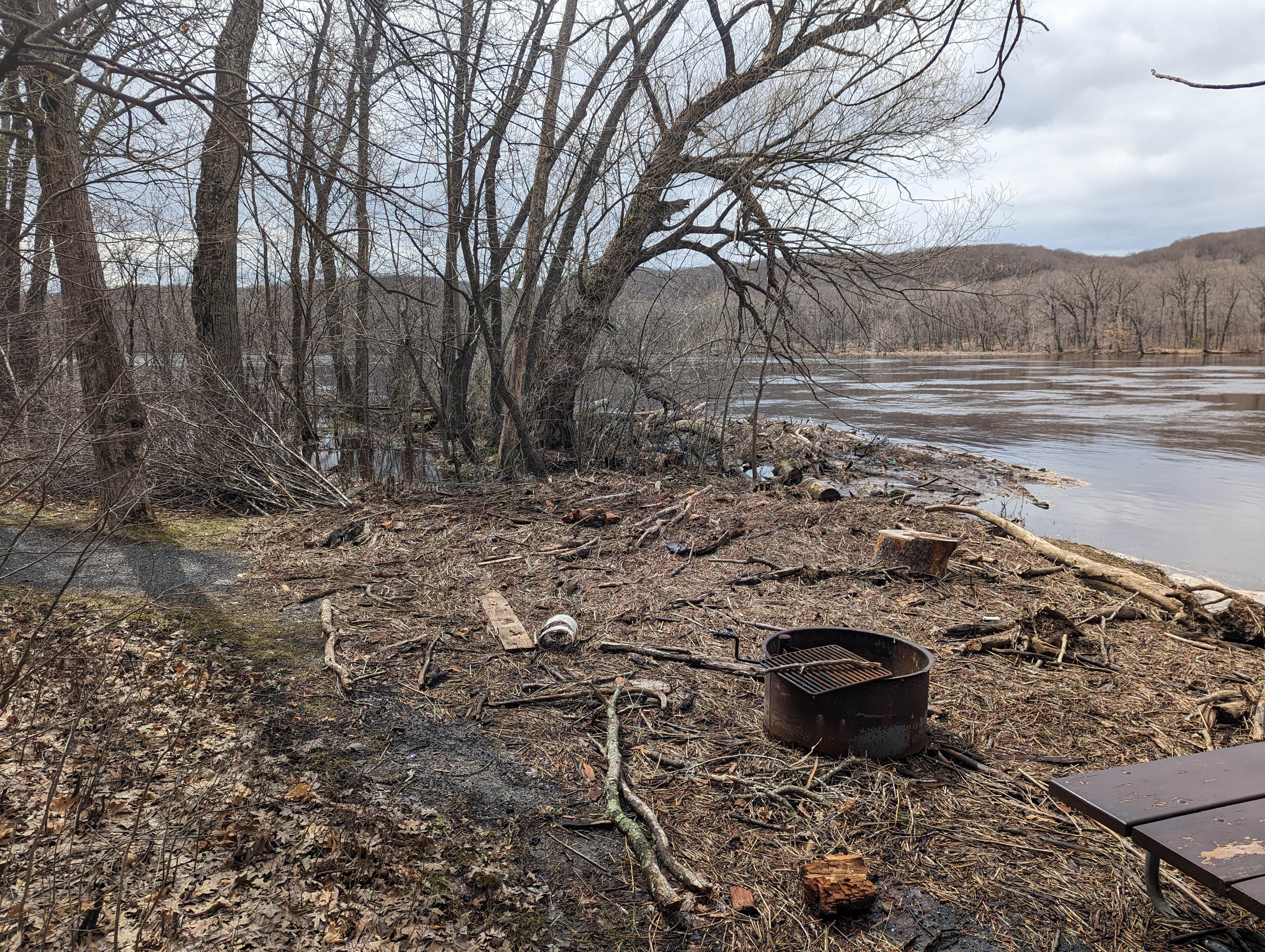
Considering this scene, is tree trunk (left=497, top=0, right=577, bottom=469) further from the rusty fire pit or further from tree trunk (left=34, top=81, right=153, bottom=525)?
the rusty fire pit

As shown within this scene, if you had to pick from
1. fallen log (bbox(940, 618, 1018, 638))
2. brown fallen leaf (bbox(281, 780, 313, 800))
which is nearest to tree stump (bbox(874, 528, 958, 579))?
fallen log (bbox(940, 618, 1018, 638))

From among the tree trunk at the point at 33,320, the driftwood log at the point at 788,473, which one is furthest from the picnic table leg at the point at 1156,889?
the driftwood log at the point at 788,473

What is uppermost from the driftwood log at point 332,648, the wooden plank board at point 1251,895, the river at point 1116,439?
the wooden plank board at point 1251,895

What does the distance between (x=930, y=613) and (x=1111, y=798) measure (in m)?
3.21

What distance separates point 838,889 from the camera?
2576 millimetres

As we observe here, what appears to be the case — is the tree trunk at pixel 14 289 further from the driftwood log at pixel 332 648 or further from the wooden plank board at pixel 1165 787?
the wooden plank board at pixel 1165 787

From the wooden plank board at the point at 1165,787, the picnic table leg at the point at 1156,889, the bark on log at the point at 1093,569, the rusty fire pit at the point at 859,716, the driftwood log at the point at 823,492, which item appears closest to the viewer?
the wooden plank board at the point at 1165,787

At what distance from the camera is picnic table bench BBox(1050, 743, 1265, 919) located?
6.92 feet

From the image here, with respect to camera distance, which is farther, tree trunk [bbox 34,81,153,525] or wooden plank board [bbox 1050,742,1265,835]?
tree trunk [bbox 34,81,153,525]

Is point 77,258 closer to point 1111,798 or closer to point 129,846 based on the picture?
point 129,846

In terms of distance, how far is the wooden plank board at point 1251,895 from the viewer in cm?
194

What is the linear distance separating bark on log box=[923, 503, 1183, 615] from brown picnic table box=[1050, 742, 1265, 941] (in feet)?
11.4

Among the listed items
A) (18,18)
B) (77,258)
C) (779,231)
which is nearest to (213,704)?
(18,18)

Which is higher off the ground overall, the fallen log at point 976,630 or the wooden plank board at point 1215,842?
the wooden plank board at point 1215,842
